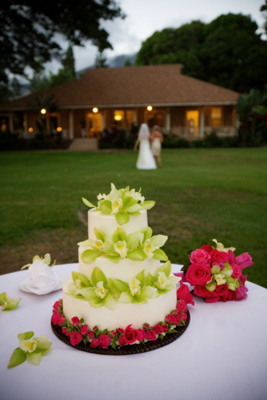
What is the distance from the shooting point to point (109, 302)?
162 centimetres

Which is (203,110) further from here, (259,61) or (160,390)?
(160,390)

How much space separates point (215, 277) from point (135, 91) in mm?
31777

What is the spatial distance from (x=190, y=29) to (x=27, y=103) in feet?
86.2

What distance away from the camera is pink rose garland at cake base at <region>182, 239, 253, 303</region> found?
6.79ft

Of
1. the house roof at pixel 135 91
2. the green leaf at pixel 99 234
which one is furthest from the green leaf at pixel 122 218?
the house roof at pixel 135 91

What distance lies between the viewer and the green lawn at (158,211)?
5449mm

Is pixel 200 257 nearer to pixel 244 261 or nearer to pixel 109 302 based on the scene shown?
pixel 244 261

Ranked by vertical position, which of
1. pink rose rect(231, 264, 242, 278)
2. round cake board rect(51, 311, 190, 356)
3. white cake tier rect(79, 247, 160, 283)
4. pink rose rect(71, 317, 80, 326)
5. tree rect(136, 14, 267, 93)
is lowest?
round cake board rect(51, 311, 190, 356)

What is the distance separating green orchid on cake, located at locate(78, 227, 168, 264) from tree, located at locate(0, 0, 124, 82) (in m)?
22.8

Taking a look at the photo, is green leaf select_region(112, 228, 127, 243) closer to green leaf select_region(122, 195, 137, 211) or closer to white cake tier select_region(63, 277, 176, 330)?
green leaf select_region(122, 195, 137, 211)

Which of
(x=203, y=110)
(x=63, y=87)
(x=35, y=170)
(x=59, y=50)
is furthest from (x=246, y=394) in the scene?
(x=63, y=87)

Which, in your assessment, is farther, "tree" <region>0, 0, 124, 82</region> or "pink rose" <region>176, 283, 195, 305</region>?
"tree" <region>0, 0, 124, 82</region>

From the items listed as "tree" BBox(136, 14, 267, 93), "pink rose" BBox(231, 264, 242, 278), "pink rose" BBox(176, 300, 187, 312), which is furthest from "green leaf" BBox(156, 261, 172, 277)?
"tree" BBox(136, 14, 267, 93)

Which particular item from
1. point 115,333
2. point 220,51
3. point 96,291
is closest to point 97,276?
point 96,291
